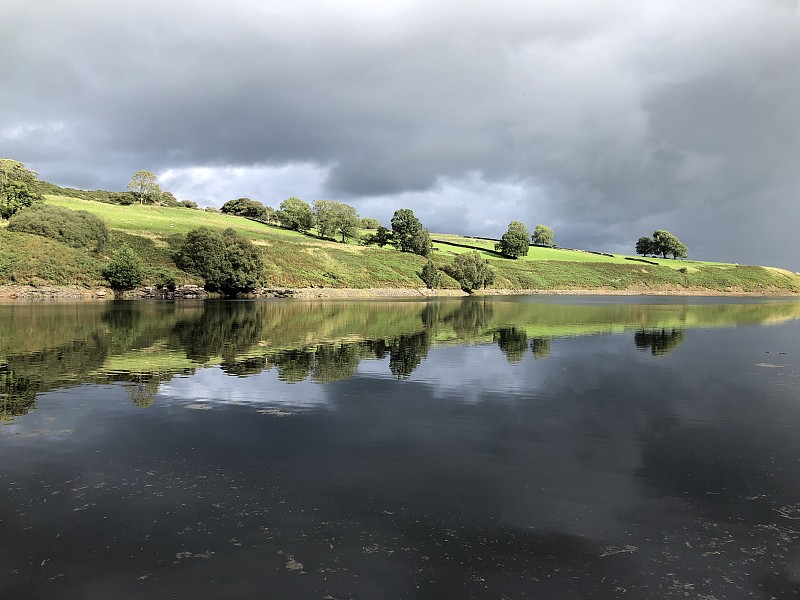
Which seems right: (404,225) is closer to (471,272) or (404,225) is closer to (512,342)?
(471,272)

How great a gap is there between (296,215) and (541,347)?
147328 mm

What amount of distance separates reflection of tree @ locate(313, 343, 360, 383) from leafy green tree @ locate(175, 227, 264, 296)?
67.3 m

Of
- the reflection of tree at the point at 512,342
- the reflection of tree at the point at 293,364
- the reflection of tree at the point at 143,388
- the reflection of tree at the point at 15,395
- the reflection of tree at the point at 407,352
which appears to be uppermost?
the reflection of tree at the point at 512,342

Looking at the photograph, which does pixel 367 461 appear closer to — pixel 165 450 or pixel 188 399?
pixel 165 450

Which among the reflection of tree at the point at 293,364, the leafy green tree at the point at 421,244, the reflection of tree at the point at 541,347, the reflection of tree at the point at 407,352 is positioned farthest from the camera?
the leafy green tree at the point at 421,244

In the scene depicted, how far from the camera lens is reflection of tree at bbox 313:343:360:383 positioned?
Answer: 23.8 metres

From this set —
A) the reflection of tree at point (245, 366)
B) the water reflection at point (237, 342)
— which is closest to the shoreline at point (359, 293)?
the water reflection at point (237, 342)

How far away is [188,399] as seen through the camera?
19.0 m

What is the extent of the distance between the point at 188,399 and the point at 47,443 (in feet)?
18.0

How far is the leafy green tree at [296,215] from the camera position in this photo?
169m

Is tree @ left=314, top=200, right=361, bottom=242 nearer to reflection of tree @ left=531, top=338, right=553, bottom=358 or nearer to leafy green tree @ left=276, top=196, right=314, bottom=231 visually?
leafy green tree @ left=276, top=196, right=314, bottom=231

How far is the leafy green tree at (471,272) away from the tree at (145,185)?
10752 centimetres

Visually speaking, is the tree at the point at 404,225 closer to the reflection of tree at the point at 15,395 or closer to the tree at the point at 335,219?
the tree at the point at 335,219

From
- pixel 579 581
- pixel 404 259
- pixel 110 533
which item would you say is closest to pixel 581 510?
pixel 579 581
